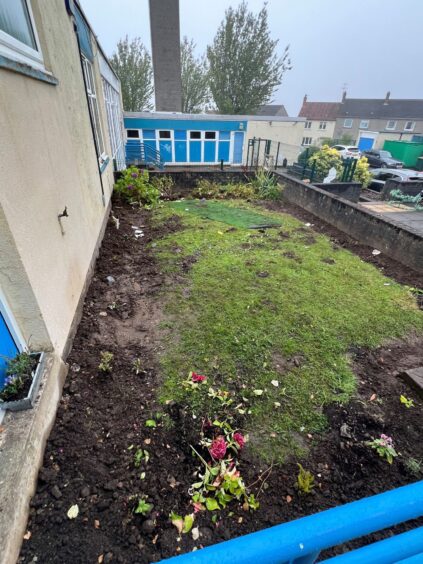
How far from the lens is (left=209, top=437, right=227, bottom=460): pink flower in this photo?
1850mm

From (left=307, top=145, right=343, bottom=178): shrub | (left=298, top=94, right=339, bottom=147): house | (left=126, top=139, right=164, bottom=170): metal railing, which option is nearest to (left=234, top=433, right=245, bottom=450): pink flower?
(left=307, top=145, right=343, bottom=178): shrub

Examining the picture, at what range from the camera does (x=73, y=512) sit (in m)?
1.57

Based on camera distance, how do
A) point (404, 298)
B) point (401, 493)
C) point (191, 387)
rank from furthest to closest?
1. point (404, 298)
2. point (191, 387)
3. point (401, 493)

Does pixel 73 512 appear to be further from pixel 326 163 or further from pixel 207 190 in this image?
pixel 326 163

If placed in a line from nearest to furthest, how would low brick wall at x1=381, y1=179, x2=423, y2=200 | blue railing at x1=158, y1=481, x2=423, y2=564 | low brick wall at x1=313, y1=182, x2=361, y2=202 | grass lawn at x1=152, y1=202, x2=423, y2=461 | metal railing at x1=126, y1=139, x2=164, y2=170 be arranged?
blue railing at x1=158, y1=481, x2=423, y2=564 < grass lawn at x1=152, y1=202, x2=423, y2=461 < low brick wall at x1=313, y1=182, x2=361, y2=202 < low brick wall at x1=381, y1=179, x2=423, y2=200 < metal railing at x1=126, y1=139, x2=164, y2=170

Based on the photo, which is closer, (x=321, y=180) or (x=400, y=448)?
(x=400, y=448)

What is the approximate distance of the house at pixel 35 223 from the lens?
158cm

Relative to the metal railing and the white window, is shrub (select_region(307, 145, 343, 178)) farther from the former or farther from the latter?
the metal railing

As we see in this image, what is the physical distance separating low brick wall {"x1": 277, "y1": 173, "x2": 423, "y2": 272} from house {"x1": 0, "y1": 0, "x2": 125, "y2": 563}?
514 centimetres

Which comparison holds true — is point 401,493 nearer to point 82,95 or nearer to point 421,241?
point 421,241

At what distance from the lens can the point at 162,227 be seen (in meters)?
6.00

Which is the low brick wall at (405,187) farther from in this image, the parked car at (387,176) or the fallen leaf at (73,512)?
the fallen leaf at (73,512)

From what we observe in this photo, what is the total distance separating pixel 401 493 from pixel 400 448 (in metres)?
1.82

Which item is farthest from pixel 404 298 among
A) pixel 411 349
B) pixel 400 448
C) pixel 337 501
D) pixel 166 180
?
pixel 166 180
